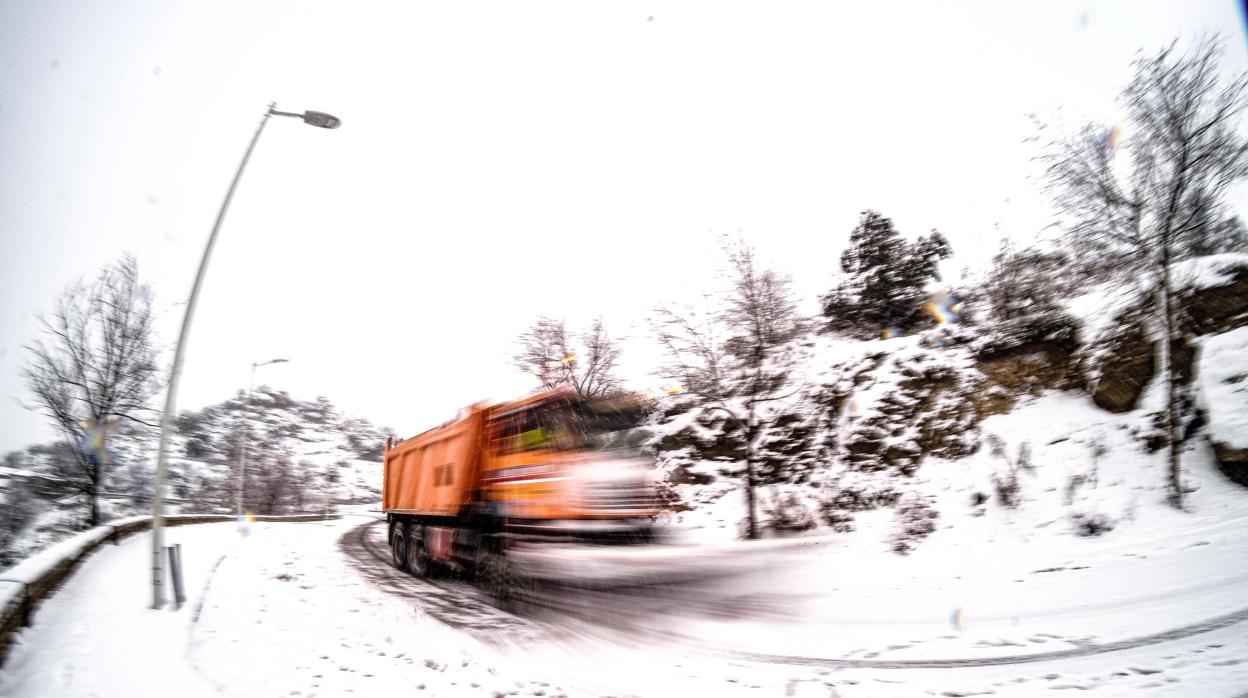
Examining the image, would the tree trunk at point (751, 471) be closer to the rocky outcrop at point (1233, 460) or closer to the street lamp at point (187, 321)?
the rocky outcrop at point (1233, 460)

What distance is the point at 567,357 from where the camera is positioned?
94.8 ft

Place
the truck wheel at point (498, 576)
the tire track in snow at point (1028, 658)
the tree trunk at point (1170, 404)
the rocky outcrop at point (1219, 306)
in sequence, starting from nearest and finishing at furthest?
1. the tire track in snow at point (1028, 658)
2. the truck wheel at point (498, 576)
3. the tree trunk at point (1170, 404)
4. the rocky outcrop at point (1219, 306)

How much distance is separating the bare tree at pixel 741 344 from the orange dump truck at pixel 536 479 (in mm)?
7157

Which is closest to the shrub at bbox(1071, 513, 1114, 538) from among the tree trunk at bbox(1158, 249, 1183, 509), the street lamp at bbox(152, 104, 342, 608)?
the tree trunk at bbox(1158, 249, 1183, 509)

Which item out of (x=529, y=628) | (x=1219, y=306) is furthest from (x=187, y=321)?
(x=1219, y=306)

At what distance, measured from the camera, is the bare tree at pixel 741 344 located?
15289 mm

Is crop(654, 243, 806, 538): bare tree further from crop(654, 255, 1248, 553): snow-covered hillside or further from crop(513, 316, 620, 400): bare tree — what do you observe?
crop(513, 316, 620, 400): bare tree

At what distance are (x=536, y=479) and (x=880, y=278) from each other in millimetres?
25165

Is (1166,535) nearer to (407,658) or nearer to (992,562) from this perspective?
(992,562)

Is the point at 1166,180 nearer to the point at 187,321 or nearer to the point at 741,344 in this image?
the point at 741,344

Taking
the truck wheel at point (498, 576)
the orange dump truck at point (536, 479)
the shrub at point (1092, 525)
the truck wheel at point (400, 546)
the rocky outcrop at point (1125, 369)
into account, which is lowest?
the truck wheel at point (400, 546)

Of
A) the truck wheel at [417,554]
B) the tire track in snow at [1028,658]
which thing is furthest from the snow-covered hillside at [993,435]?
the truck wheel at [417,554]

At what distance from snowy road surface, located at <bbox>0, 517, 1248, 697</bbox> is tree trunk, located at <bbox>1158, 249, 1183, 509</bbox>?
1872mm

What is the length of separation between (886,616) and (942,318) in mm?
18897
